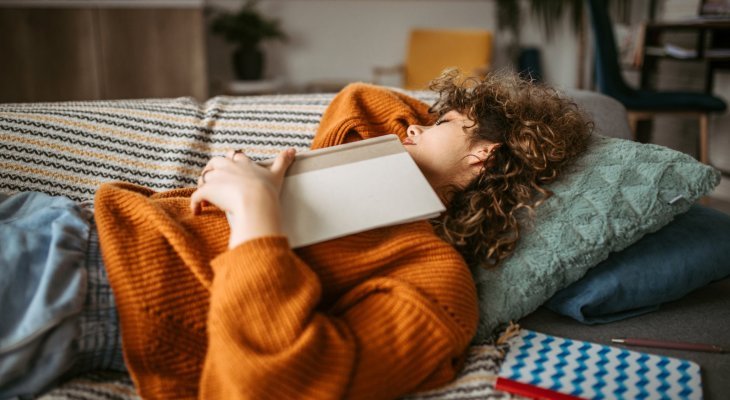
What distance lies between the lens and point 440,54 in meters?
4.28

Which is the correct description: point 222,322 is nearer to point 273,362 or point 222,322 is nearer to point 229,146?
point 273,362

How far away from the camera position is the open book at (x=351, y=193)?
90 centimetres

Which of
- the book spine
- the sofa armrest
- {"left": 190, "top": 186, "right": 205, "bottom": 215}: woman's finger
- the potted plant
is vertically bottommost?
the book spine

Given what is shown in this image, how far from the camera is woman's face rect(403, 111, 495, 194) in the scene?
3.76ft

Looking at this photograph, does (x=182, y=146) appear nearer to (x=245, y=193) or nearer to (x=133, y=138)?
(x=133, y=138)

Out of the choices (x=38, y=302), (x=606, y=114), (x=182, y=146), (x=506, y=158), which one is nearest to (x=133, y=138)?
(x=182, y=146)

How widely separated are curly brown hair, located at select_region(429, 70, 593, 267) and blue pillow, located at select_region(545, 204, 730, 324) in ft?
0.54

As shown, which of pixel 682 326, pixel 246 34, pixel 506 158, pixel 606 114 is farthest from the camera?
pixel 246 34

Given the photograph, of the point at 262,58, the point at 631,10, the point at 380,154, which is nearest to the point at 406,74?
the point at 262,58

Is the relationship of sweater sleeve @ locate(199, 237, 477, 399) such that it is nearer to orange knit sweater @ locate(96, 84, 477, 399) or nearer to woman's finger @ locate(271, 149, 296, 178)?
orange knit sweater @ locate(96, 84, 477, 399)

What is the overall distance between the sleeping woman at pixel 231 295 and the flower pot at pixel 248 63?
3.05 m

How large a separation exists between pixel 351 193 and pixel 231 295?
0.93ft

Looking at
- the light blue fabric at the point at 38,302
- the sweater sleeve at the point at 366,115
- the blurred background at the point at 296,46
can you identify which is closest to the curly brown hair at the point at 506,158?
the sweater sleeve at the point at 366,115

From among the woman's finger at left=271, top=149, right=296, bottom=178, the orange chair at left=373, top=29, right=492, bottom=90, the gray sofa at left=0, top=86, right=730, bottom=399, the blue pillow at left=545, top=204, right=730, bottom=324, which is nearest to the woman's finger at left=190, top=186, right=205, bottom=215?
the woman's finger at left=271, top=149, right=296, bottom=178
